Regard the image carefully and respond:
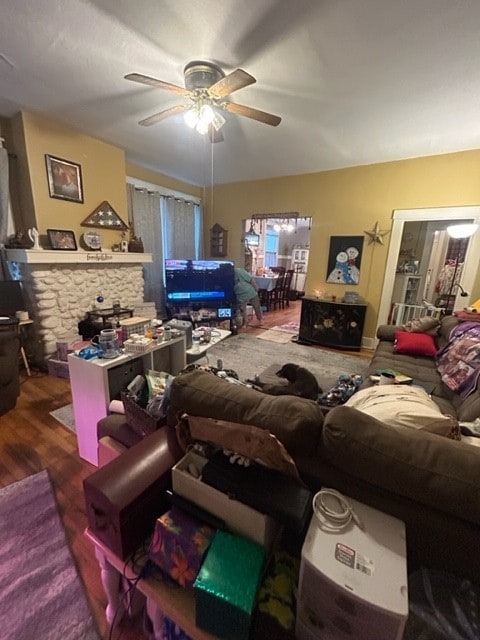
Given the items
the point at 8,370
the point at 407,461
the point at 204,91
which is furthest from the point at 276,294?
the point at 407,461

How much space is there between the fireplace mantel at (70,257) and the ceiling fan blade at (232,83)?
2.25 meters

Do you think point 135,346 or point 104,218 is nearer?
point 135,346

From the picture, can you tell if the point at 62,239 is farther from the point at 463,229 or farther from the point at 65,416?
the point at 463,229

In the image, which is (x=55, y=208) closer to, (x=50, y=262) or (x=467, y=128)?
(x=50, y=262)

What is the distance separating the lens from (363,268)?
13.6ft

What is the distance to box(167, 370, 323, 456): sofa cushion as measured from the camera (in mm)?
918

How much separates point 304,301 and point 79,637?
405 cm

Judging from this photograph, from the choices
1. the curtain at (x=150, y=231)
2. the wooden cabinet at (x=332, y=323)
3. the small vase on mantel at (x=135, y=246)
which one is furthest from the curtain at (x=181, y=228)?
the wooden cabinet at (x=332, y=323)

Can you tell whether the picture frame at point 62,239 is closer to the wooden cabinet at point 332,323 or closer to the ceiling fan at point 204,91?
the ceiling fan at point 204,91

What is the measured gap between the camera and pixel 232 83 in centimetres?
174

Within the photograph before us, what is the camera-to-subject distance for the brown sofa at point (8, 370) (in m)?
2.26

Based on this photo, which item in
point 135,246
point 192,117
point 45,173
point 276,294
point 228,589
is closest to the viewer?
point 228,589

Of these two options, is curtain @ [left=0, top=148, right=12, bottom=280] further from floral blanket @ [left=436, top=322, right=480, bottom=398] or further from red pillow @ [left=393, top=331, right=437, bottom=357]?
floral blanket @ [left=436, top=322, right=480, bottom=398]

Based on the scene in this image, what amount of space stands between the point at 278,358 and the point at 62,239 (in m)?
2.99
